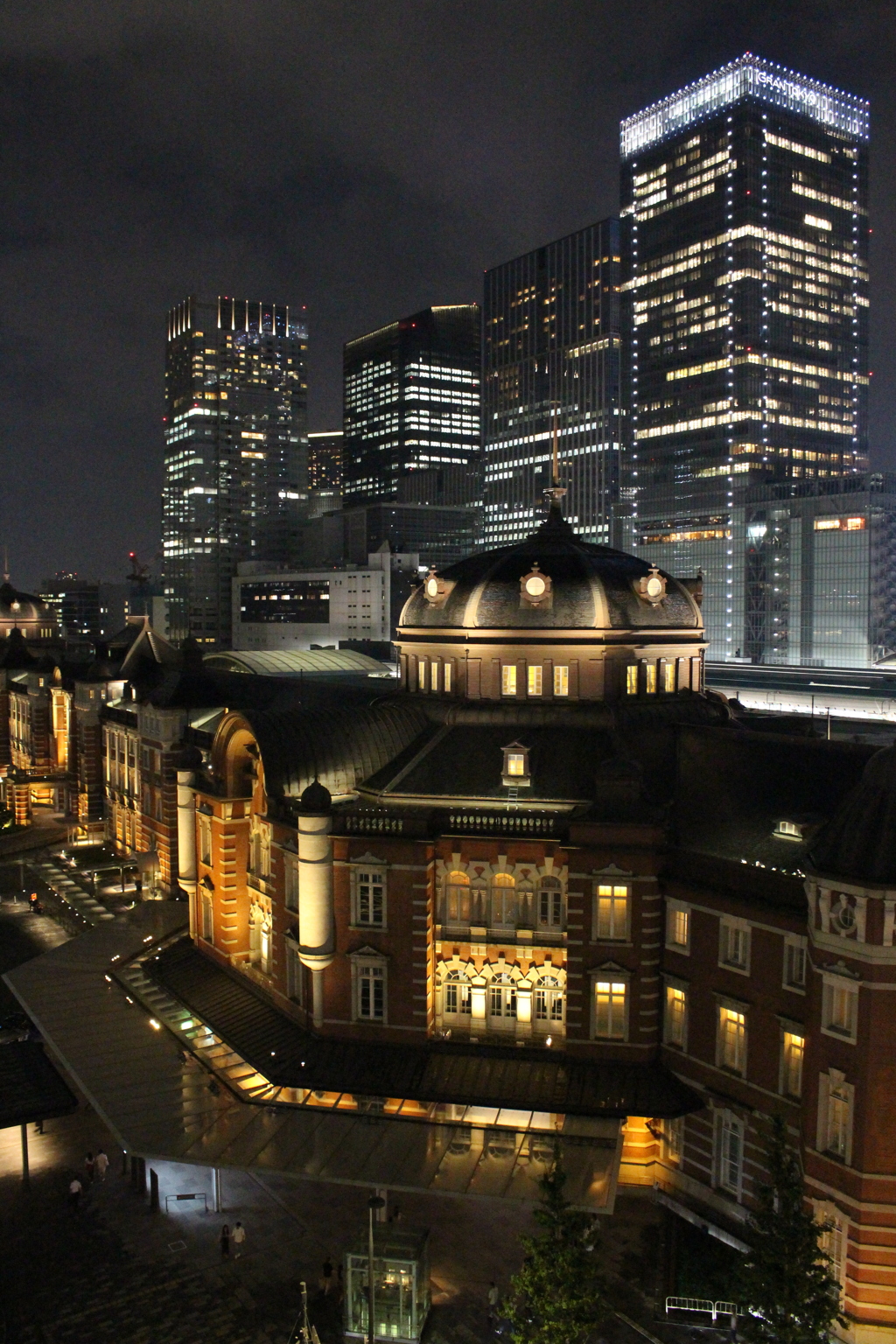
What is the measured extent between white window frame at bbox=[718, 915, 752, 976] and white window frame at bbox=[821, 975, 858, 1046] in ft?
15.5

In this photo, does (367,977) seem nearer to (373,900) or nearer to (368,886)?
(373,900)

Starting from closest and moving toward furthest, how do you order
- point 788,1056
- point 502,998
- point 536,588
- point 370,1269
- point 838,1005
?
point 370,1269
point 838,1005
point 788,1056
point 502,998
point 536,588

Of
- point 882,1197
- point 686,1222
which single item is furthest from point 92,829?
point 882,1197

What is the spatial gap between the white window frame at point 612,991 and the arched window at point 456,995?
19.2ft

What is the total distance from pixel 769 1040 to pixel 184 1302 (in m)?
23.3

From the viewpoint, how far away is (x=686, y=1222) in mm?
42250

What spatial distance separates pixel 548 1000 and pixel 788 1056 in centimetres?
1097

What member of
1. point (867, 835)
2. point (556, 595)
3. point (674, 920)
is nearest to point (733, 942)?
point (674, 920)

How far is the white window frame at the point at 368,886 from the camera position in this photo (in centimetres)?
4731

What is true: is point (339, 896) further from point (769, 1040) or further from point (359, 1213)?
point (769, 1040)

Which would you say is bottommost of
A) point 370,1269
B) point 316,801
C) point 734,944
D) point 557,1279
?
point 370,1269

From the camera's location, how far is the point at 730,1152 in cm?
4200

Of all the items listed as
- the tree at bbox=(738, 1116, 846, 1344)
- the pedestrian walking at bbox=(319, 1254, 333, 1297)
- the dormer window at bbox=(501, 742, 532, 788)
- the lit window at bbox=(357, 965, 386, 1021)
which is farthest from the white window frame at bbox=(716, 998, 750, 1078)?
the pedestrian walking at bbox=(319, 1254, 333, 1297)

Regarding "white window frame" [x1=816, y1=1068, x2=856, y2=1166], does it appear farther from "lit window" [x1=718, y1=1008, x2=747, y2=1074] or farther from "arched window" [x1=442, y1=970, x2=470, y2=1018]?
Answer: "arched window" [x1=442, y1=970, x2=470, y2=1018]
